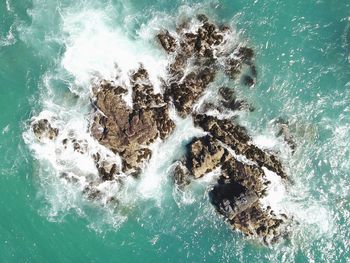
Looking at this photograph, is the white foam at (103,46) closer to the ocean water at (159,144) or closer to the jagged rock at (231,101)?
the ocean water at (159,144)

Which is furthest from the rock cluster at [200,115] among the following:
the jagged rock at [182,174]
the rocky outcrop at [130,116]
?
the jagged rock at [182,174]

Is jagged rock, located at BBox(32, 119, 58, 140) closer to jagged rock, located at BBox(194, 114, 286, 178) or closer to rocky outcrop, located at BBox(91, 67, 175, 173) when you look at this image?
rocky outcrop, located at BBox(91, 67, 175, 173)

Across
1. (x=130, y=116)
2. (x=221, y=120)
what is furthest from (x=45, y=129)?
(x=221, y=120)

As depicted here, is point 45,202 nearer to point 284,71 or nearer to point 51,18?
point 51,18

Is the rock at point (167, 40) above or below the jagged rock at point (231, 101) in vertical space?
above

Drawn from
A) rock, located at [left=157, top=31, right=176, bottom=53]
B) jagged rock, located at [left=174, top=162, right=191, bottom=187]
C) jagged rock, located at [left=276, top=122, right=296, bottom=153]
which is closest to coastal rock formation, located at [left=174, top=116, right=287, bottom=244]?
jagged rock, located at [left=174, top=162, right=191, bottom=187]

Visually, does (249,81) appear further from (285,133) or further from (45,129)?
(45,129)
